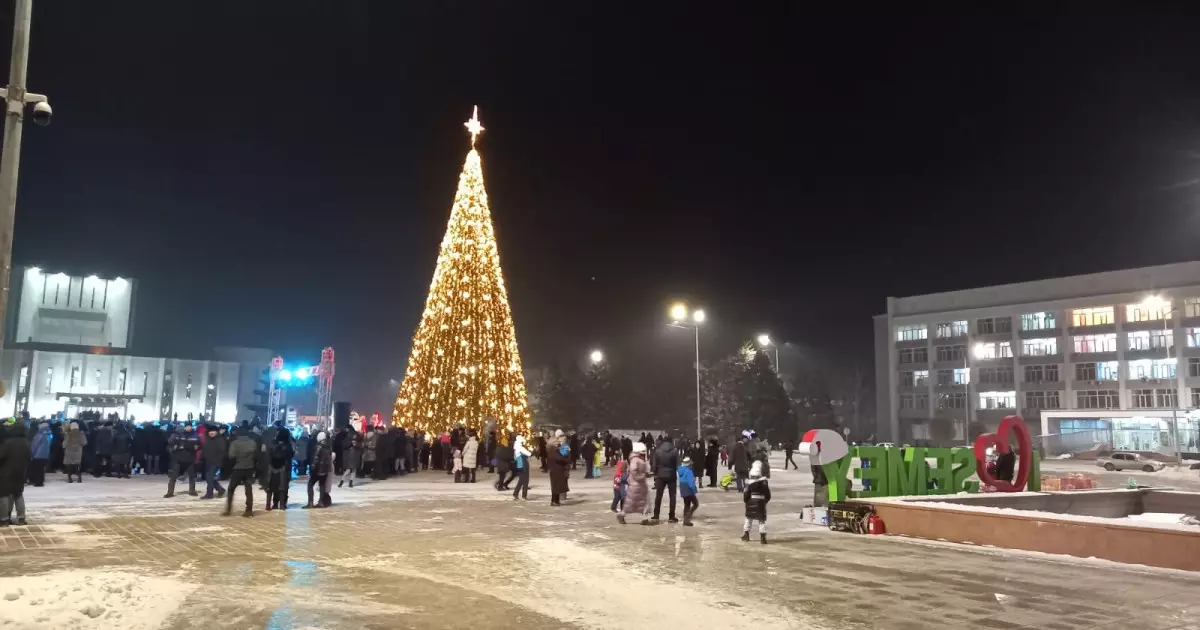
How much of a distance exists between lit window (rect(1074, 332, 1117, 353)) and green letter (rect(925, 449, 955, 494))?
56018 millimetres

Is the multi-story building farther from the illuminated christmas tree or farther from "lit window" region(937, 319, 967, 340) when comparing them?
the illuminated christmas tree

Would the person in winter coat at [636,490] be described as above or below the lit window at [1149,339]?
below

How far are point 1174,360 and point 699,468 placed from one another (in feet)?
179

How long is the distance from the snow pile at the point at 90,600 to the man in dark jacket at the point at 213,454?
28.5 ft

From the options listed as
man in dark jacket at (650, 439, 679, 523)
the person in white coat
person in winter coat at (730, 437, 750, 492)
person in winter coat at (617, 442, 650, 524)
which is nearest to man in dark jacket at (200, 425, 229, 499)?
the person in white coat

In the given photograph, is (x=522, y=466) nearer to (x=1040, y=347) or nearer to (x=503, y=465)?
(x=503, y=465)

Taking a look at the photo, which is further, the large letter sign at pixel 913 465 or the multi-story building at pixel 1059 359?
the multi-story building at pixel 1059 359

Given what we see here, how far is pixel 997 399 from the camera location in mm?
69688

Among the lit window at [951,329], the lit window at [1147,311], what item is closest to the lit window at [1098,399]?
the lit window at [1147,311]

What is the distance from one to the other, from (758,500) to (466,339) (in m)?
16.7

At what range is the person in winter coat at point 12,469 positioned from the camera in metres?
12.1

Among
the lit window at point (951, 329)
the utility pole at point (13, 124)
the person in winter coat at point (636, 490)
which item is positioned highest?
the lit window at point (951, 329)

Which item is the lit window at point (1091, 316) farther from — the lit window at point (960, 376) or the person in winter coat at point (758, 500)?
the person in winter coat at point (758, 500)

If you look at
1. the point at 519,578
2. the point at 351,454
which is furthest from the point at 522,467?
the point at 519,578
